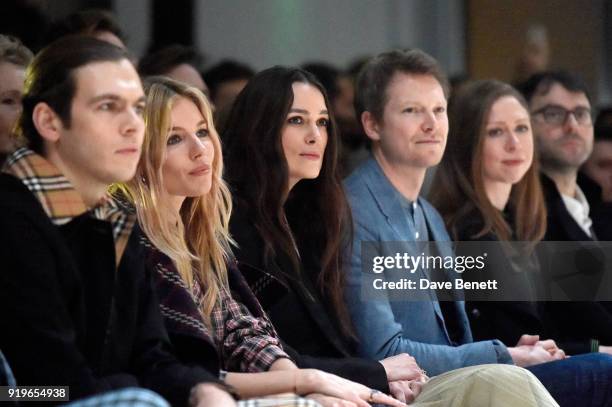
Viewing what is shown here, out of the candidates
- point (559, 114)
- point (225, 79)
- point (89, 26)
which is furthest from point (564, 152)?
point (89, 26)

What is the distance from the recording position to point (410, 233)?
3.70 m

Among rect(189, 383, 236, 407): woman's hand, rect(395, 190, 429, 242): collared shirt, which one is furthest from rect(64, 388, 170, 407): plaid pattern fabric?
rect(395, 190, 429, 242): collared shirt

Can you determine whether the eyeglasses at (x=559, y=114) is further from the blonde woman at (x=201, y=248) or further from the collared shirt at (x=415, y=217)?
the blonde woman at (x=201, y=248)

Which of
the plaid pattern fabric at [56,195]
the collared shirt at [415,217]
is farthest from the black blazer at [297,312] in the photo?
the plaid pattern fabric at [56,195]

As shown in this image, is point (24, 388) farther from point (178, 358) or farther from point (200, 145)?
point (200, 145)

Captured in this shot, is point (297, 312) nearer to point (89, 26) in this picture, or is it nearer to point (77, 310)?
point (77, 310)

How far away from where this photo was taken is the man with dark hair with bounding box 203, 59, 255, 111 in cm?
417

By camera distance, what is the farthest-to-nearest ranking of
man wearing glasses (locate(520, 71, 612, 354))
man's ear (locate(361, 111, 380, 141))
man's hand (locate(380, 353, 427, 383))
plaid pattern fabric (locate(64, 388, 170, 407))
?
man wearing glasses (locate(520, 71, 612, 354)) → man's ear (locate(361, 111, 380, 141)) → man's hand (locate(380, 353, 427, 383)) → plaid pattern fabric (locate(64, 388, 170, 407))

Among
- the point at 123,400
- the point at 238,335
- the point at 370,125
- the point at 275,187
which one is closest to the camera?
the point at 123,400

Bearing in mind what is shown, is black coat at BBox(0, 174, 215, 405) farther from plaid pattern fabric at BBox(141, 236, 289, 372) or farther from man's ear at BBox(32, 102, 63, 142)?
plaid pattern fabric at BBox(141, 236, 289, 372)

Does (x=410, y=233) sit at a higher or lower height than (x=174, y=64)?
lower

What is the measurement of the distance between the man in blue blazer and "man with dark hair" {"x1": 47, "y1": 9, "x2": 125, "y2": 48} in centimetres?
79

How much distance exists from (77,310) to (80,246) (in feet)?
0.44

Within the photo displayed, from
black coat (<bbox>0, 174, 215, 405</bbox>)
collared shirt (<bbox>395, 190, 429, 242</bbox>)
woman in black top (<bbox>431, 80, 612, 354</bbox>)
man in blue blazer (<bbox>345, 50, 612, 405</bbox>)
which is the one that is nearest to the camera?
black coat (<bbox>0, 174, 215, 405</bbox>)
